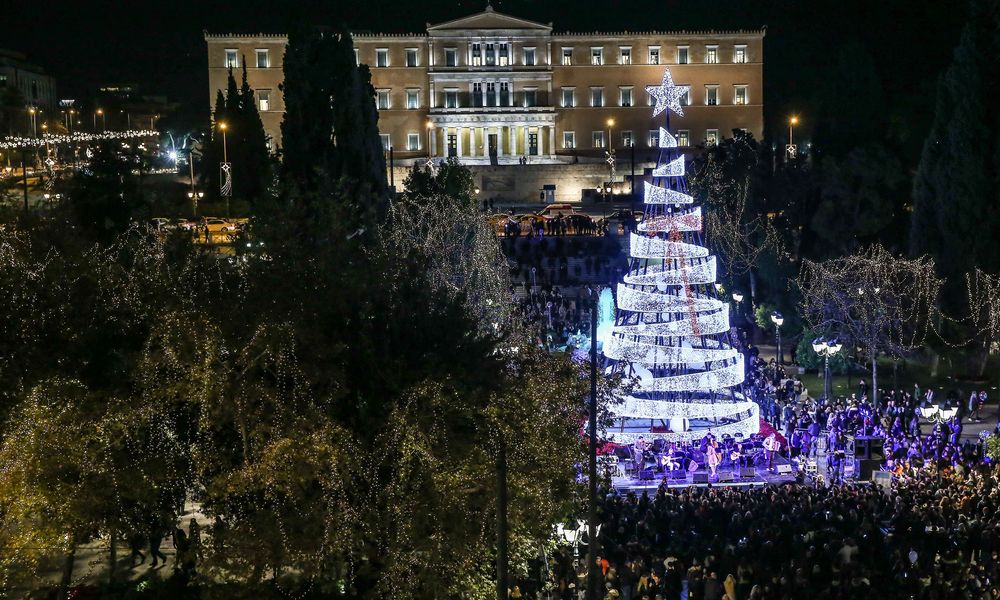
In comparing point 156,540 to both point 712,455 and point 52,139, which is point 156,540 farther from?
point 52,139

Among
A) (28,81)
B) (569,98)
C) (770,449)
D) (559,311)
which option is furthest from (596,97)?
(770,449)

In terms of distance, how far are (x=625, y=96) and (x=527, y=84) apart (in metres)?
5.74

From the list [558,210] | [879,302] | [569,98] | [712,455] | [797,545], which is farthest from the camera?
[569,98]

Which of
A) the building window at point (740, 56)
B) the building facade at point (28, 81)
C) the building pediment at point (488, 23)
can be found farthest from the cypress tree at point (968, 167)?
the building facade at point (28, 81)

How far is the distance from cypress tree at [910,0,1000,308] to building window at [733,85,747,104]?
37926mm

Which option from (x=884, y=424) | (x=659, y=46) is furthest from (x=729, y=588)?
(x=659, y=46)

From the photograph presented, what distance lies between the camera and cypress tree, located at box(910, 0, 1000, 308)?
27906 mm

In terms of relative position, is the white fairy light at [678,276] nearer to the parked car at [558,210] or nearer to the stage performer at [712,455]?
the stage performer at [712,455]

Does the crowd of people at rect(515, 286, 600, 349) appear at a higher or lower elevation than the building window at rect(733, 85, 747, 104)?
lower

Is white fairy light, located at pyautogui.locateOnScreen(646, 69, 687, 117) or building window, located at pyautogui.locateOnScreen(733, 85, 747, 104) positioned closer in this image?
white fairy light, located at pyautogui.locateOnScreen(646, 69, 687, 117)

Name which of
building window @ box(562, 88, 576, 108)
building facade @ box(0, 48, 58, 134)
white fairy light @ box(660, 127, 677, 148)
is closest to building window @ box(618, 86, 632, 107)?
building window @ box(562, 88, 576, 108)

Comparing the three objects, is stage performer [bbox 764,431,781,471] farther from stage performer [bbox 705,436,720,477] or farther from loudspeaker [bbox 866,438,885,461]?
loudspeaker [bbox 866,438,885,461]

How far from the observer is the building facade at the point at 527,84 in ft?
210

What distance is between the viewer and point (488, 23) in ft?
208
